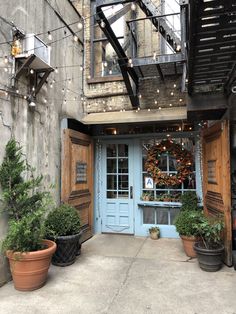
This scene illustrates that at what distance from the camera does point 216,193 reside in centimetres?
472

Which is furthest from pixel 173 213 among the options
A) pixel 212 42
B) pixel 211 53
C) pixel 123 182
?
pixel 212 42

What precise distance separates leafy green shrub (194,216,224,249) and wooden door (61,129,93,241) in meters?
2.36

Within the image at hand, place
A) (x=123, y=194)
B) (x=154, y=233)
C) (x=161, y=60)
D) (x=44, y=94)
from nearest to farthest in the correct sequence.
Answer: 1. (x=44, y=94)
2. (x=161, y=60)
3. (x=154, y=233)
4. (x=123, y=194)

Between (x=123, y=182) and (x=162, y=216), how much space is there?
1.17 m

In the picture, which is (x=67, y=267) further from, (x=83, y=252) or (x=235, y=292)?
(x=235, y=292)

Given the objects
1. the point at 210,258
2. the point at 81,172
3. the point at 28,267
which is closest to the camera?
the point at 28,267

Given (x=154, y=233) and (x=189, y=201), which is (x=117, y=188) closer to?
(x=154, y=233)

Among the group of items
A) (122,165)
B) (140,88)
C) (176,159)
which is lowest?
(122,165)

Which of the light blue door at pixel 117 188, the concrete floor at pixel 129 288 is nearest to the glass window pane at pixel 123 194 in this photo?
the light blue door at pixel 117 188

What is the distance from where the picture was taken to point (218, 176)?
181 inches

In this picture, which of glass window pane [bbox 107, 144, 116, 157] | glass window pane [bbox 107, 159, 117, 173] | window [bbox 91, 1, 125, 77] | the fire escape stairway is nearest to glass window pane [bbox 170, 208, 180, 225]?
glass window pane [bbox 107, 159, 117, 173]

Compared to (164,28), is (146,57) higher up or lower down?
lower down

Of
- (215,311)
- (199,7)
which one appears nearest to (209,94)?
(199,7)

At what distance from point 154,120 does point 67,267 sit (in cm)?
310
